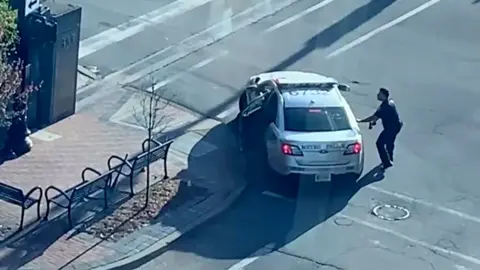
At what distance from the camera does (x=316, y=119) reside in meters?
19.5

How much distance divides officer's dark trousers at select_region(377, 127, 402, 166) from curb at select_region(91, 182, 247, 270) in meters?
2.37

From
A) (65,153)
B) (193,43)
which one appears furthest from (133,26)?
(65,153)

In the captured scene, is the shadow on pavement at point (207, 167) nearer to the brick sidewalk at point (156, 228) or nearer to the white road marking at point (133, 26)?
the brick sidewalk at point (156, 228)

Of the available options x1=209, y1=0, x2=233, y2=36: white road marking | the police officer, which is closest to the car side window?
the police officer

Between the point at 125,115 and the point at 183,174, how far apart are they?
2.89 metres

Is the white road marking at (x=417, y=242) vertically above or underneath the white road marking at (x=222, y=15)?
above

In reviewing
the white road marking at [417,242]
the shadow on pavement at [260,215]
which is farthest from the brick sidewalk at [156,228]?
the white road marking at [417,242]

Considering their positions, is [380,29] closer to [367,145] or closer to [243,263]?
[367,145]

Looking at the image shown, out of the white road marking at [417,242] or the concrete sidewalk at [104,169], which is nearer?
the concrete sidewalk at [104,169]

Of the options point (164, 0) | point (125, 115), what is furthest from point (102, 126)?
point (164, 0)

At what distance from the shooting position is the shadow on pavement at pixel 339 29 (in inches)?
1010

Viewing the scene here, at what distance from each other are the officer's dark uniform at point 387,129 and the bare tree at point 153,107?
3754 mm

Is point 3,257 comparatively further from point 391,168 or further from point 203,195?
point 391,168

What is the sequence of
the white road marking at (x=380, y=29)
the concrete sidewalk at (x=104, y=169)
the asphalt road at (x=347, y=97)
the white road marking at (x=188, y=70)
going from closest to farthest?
the concrete sidewalk at (x=104, y=169), the asphalt road at (x=347, y=97), the white road marking at (x=188, y=70), the white road marking at (x=380, y=29)
